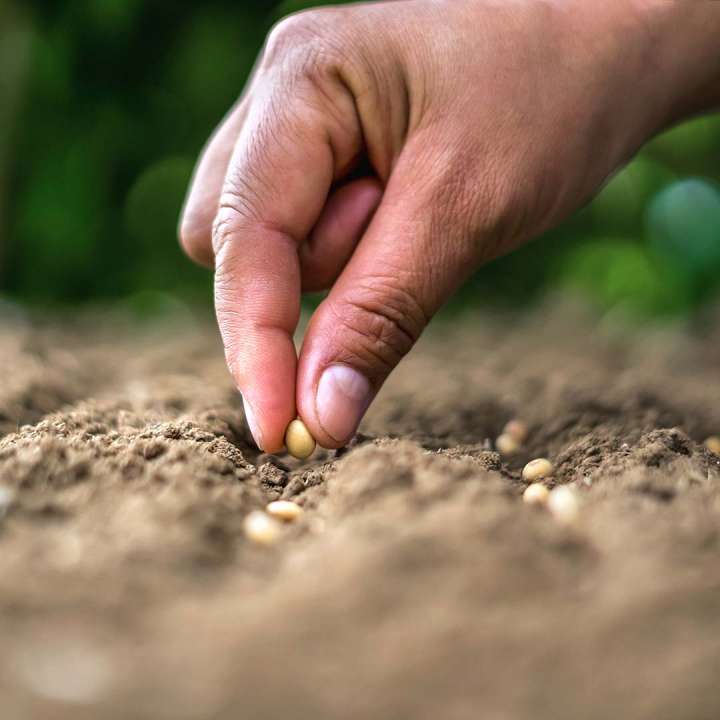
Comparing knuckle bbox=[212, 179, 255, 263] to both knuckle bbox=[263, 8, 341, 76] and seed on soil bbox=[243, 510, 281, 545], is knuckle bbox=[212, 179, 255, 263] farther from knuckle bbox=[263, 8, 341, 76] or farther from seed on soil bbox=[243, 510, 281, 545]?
seed on soil bbox=[243, 510, 281, 545]

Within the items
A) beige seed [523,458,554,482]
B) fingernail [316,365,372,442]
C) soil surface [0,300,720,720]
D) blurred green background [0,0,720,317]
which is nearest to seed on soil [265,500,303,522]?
soil surface [0,300,720,720]

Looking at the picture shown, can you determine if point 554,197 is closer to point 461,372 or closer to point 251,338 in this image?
point 251,338

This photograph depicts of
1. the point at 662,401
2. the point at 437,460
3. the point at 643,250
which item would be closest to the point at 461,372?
the point at 662,401

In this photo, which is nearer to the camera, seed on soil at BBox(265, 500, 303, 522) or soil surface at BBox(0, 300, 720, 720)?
soil surface at BBox(0, 300, 720, 720)

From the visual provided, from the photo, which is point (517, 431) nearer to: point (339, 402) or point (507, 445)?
point (507, 445)

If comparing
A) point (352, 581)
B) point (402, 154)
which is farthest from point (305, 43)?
point (352, 581)

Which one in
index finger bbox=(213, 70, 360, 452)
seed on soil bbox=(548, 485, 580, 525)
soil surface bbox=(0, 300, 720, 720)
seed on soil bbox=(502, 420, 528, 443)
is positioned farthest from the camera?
seed on soil bbox=(502, 420, 528, 443)
